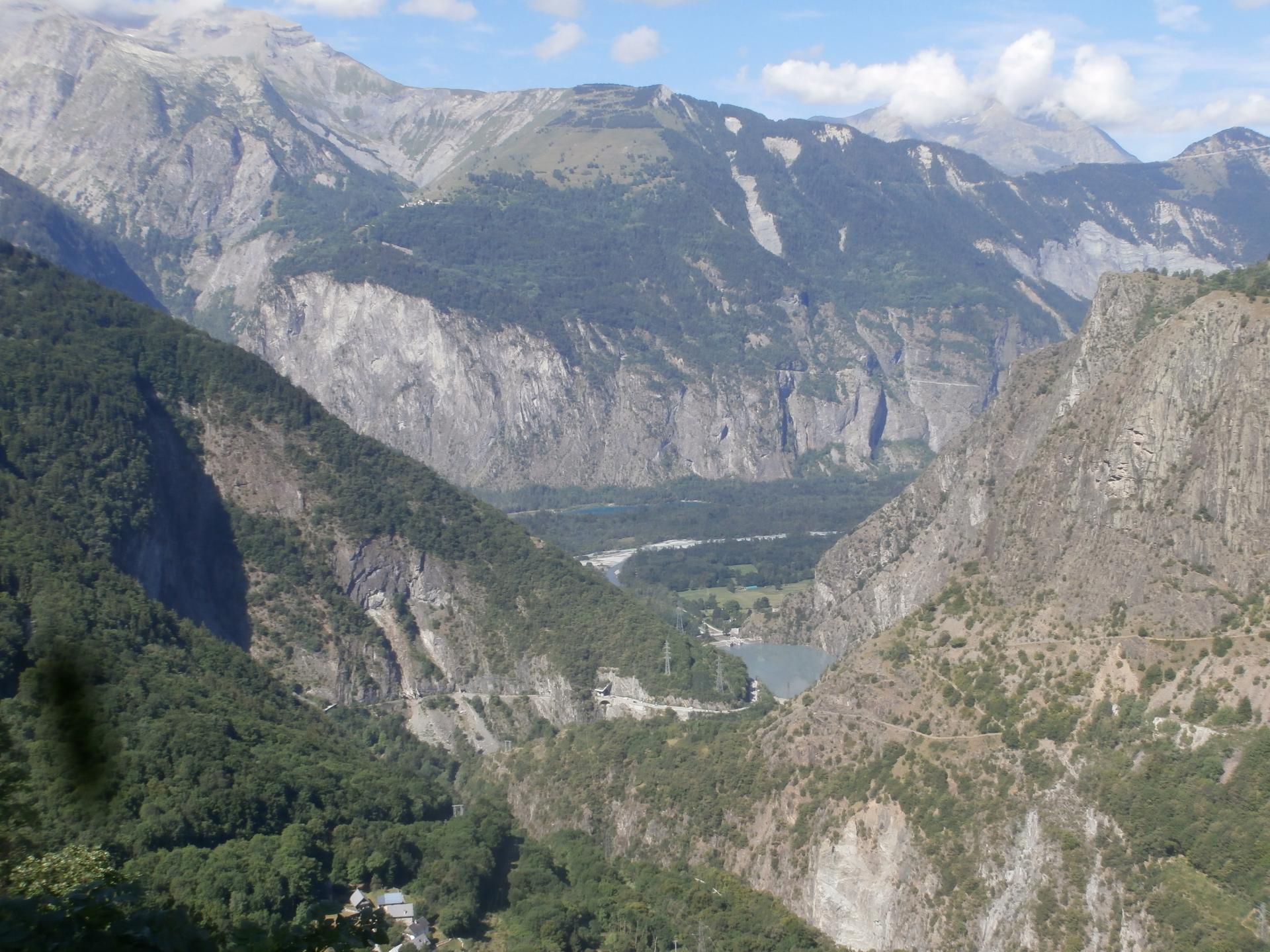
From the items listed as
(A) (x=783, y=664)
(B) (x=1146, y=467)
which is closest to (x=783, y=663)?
(A) (x=783, y=664)

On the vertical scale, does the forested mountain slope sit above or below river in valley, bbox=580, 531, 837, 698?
above

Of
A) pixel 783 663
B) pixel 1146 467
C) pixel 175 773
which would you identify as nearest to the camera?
pixel 175 773

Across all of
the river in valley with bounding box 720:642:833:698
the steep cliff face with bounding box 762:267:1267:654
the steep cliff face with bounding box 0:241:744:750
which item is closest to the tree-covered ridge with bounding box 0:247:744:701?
the steep cliff face with bounding box 0:241:744:750

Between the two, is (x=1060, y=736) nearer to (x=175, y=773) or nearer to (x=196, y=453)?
(x=175, y=773)

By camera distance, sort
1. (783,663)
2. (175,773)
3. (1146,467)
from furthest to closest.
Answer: (783,663) → (1146,467) → (175,773)

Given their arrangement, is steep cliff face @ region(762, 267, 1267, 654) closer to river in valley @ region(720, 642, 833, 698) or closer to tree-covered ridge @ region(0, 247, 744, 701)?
river in valley @ region(720, 642, 833, 698)

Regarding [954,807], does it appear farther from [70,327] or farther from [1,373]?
[70,327]
